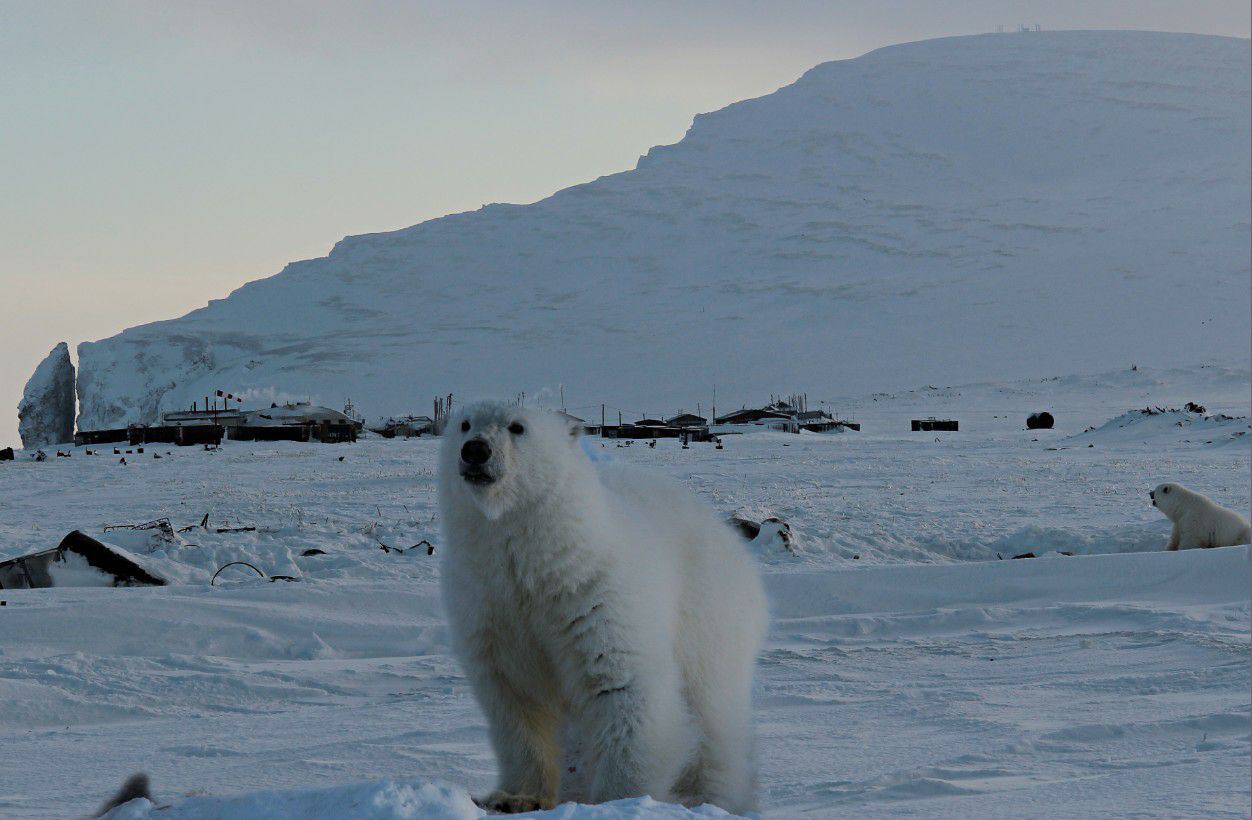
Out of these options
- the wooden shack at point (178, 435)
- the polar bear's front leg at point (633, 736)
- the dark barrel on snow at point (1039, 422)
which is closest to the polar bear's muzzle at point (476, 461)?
the polar bear's front leg at point (633, 736)

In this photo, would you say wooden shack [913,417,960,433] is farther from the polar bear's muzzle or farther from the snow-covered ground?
the polar bear's muzzle

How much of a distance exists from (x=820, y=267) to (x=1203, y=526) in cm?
8219

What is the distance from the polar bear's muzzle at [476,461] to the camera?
3180mm

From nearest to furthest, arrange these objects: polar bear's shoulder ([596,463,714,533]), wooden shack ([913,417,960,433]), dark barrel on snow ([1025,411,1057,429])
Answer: polar bear's shoulder ([596,463,714,533]) < wooden shack ([913,417,960,433]) < dark barrel on snow ([1025,411,1057,429])

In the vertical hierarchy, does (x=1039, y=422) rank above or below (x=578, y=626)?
above

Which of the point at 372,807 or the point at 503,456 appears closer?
the point at 372,807

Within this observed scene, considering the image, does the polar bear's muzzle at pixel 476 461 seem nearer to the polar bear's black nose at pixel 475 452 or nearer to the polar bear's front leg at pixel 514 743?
the polar bear's black nose at pixel 475 452

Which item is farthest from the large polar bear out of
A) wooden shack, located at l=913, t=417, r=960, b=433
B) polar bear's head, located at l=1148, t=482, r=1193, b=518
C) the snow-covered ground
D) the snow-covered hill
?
the snow-covered hill

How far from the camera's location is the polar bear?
9898 millimetres

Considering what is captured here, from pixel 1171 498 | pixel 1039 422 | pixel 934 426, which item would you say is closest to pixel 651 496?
pixel 1171 498

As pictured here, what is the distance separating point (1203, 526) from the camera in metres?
9.91

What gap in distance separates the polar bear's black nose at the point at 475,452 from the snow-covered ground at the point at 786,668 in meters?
0.83

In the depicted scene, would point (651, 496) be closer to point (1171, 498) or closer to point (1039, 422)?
point (1171, 498)

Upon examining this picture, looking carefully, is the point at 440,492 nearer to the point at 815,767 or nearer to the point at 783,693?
the point at 815,767
